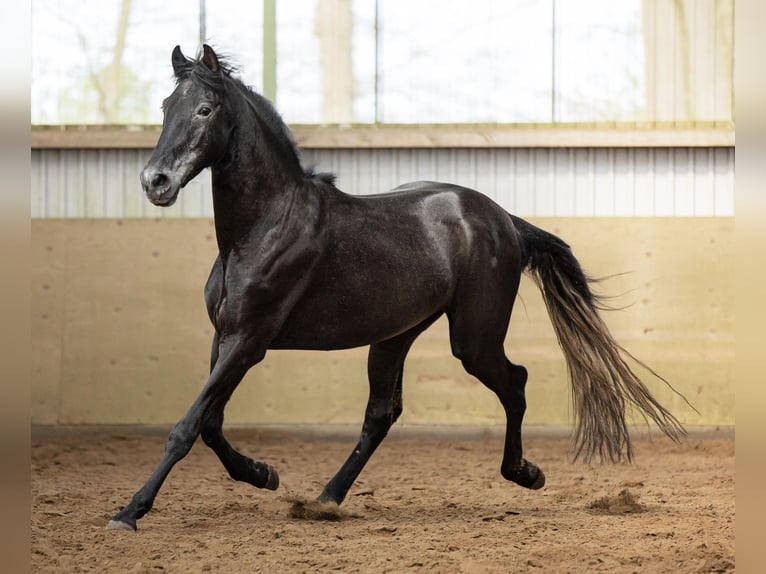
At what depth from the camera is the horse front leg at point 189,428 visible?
3945 millimetres

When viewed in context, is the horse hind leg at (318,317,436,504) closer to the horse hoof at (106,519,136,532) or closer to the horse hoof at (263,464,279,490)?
the horse hoof at (263,464,279,490)

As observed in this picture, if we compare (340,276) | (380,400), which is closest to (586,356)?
(380,400)

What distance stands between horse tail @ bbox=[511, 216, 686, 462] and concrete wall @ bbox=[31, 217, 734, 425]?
8.68 feet

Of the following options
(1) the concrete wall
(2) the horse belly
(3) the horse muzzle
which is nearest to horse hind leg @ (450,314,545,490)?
(2) the horse belly

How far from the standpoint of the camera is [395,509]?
190 inches

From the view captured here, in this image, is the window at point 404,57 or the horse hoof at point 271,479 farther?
the window at point 404,57

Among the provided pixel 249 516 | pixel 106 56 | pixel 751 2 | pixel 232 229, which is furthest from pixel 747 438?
pixel 106 56

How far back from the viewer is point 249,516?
4531mm

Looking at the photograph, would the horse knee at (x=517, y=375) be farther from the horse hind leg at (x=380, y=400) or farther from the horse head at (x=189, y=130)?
the horse head at (x=189, y=130)

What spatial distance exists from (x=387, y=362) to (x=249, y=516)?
1.03 meters

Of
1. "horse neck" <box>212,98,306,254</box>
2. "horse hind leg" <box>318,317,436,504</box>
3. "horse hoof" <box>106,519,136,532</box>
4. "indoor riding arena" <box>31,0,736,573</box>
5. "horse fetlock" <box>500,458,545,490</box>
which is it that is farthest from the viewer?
"indoor riding arena" <box>31,0,736,573</box>

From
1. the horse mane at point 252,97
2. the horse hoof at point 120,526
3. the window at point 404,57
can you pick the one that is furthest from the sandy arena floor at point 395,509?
the window at point 404,57

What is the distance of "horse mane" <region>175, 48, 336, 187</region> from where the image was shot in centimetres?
407

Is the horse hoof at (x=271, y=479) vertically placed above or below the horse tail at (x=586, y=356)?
below
